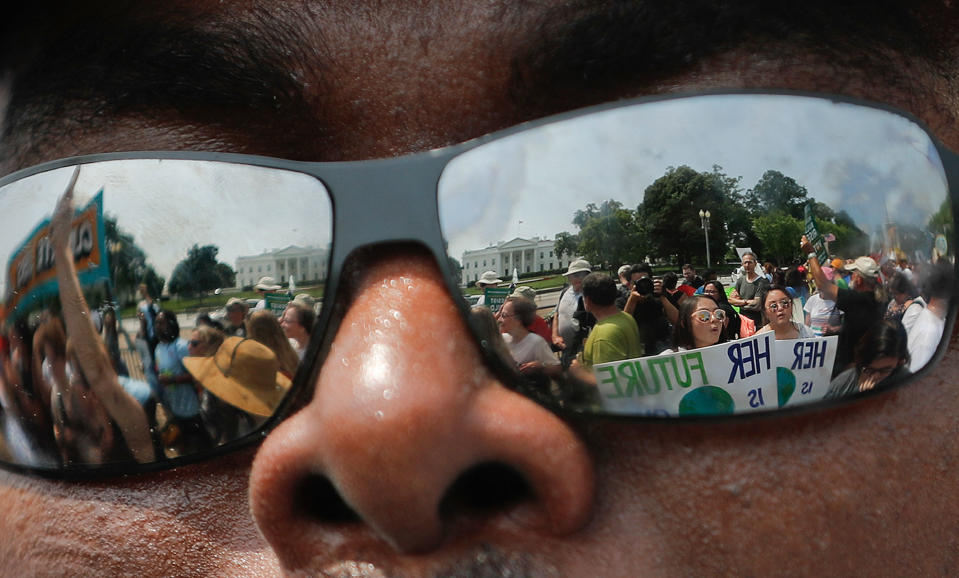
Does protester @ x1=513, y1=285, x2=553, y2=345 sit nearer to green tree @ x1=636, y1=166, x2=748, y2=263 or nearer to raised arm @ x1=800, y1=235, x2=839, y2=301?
green tree @ x1=636, y1=166, x2=748, y2=263

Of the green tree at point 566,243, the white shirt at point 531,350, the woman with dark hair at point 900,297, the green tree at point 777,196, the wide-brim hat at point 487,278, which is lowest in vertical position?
the white shirt at point 531,350

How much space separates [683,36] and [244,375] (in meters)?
0.92

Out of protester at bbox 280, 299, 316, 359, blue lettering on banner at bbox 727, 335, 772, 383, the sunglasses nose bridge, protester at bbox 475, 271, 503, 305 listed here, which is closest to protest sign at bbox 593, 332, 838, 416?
blue lettering on banner at bbox 727, 335, 772, 383

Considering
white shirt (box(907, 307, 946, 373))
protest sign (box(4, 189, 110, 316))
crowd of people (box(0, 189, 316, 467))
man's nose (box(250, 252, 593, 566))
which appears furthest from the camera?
protest sign (box(4, 189, 110, 316))

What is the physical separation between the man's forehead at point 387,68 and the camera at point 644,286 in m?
0.36

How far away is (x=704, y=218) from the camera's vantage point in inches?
43.8

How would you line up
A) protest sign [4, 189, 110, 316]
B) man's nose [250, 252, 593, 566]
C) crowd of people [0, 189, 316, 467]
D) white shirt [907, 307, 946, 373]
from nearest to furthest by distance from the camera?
1. man's nose [250, 252, 593, 566]
2. white shirt [907, 307, 946, 373]
3. crowd of people [0, 189, 316, 467]
4. protest sign [4, 189, 110, 316]

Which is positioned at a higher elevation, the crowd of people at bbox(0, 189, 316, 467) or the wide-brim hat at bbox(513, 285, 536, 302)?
the wide-brim hat at bbox(513, 285, 536, 302)

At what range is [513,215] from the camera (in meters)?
1.15

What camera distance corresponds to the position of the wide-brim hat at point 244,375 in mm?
1207

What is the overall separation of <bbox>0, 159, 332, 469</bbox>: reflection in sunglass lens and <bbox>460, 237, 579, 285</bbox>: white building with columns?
25cm

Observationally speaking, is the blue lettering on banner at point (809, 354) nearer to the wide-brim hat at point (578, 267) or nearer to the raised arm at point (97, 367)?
the wide-brim hat at point (578, 267)

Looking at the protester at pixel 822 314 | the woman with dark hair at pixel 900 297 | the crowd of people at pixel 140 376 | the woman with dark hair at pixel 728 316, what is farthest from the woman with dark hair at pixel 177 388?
the woman with dark hair at pixel 900 297

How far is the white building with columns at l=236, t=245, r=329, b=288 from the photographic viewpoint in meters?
1.21
